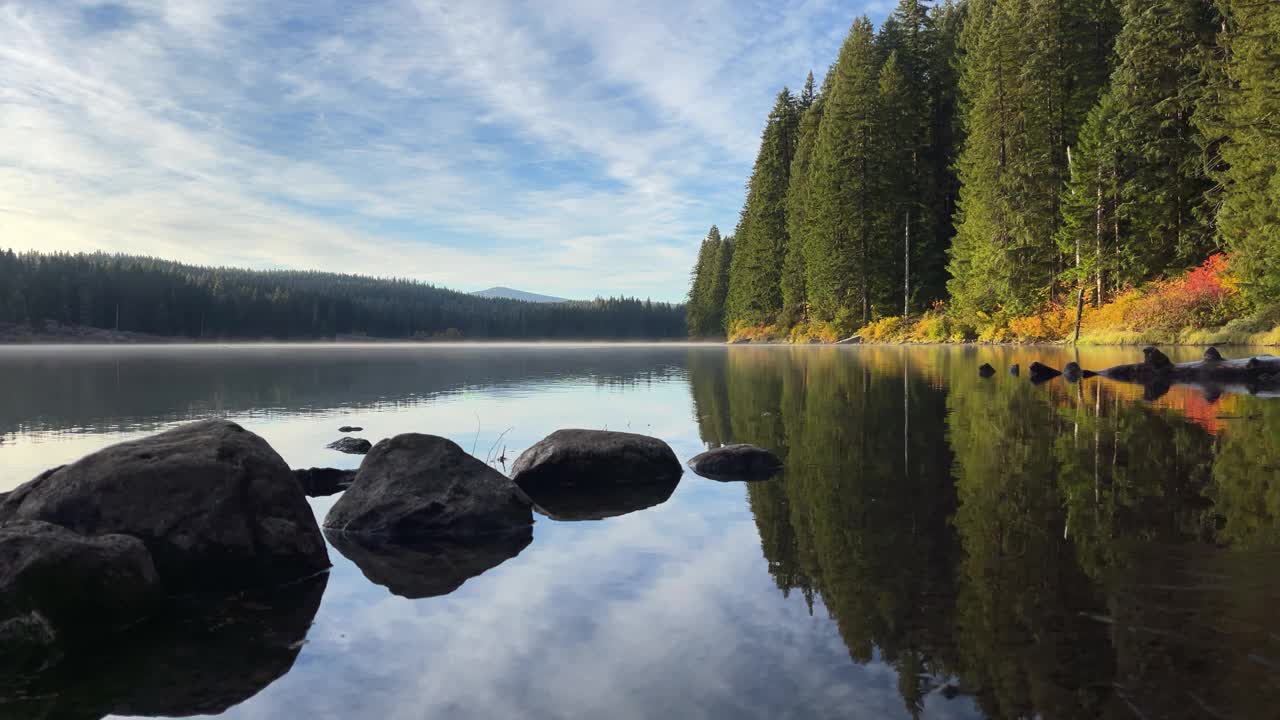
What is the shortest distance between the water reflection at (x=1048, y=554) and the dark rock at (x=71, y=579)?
13.2 ft

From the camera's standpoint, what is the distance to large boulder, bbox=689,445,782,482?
333 inches

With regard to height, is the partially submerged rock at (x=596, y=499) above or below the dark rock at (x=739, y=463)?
below

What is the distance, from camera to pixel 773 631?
3865 millimetres

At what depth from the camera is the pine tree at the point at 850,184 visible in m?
51.6

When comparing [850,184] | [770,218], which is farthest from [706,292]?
[850,184]

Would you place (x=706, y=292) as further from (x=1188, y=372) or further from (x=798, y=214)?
(x=1188, y=372)

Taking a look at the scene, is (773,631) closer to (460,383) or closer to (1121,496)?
(1121,496)

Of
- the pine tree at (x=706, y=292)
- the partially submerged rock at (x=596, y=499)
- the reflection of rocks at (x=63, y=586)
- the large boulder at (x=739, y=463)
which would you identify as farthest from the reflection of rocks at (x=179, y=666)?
the pine tree at (x=706, y=292)

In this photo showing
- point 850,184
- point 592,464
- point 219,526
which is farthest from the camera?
point 850,184

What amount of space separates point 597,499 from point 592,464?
29.3 inches

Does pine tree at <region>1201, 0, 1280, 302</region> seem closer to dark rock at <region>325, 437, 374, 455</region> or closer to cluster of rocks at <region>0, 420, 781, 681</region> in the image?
cluster of rocks at <region>0, 420, 781, 681</region>

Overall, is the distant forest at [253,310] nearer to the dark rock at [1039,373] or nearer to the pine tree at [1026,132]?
the pine tree at [1026,132]

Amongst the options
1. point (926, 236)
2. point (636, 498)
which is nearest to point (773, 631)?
point (636, 498)

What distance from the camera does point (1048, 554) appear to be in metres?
4.77
